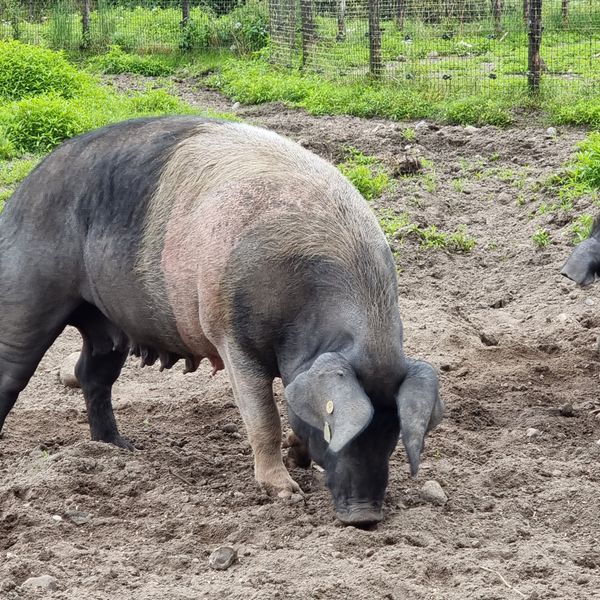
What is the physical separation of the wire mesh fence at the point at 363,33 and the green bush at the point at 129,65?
924 millimetres

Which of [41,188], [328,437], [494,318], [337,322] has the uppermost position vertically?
[41,188]

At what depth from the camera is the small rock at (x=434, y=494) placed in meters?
4.85

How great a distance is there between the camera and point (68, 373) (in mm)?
6730

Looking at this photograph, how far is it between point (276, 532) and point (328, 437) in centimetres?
56

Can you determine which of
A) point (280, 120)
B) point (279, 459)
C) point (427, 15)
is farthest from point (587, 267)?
point (427, 15)

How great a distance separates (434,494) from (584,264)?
177 cm

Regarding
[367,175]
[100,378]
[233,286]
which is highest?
[233,286]

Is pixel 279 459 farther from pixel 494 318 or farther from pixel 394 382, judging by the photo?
pixel 494 318

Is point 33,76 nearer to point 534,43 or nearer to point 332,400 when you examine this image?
point 534,43

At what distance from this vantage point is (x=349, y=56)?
49.0 ft

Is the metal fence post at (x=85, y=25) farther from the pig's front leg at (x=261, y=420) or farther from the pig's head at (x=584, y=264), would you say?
the pig's front leg at (x=261, y=420)

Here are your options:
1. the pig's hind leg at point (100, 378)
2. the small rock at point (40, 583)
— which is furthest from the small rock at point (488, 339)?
the small rock at point (40, 583)

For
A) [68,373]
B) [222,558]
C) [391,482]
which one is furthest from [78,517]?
[68,373]

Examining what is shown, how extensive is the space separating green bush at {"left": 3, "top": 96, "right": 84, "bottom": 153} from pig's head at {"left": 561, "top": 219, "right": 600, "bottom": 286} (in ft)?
20.2
